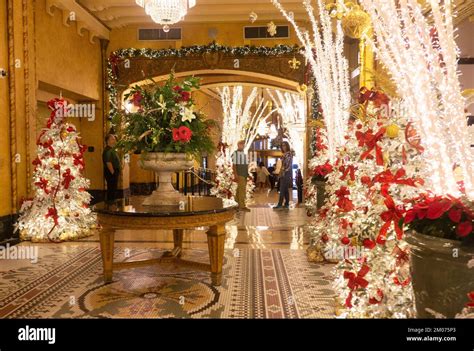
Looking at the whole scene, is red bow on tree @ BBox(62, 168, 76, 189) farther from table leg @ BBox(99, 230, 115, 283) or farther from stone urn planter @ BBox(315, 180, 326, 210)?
stone urn planter @ BBox(315, 180, 326, 210)

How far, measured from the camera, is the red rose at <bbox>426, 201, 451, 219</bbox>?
5.13 ft

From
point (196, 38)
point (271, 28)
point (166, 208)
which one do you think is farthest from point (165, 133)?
point (196, 38)

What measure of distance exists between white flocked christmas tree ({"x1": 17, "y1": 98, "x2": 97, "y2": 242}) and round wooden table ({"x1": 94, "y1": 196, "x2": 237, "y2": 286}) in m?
2.11

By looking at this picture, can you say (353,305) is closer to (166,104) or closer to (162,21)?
(166,104)

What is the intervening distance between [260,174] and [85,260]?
41.6 ft

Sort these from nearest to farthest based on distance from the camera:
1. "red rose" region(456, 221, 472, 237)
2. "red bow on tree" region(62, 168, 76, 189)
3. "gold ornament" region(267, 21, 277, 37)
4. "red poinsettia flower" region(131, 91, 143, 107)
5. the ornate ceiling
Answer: "red rose" region(456, 221, 472, 237) → "red poinsettia flower" region(131, 91, 143, 107) → "red bow on tree" region(62, 168, 76, 189) → the ornate ceiling → "gold ornament" region(267, 21, 277, 37)

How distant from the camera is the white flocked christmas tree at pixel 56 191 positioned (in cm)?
598

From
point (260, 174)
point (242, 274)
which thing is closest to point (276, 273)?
point (242, 274)

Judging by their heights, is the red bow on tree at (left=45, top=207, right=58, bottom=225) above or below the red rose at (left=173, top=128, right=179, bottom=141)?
below

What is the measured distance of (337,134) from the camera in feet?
17.4

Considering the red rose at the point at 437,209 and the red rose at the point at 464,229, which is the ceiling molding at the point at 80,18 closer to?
the red rose at the point at 437,209

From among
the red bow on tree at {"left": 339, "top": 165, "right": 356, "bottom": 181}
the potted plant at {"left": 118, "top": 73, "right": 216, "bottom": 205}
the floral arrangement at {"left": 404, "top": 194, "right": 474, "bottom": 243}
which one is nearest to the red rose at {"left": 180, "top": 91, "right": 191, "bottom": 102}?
the potted plant at {"left": 118, "top": 73, "right": 216, "bottom": 205}

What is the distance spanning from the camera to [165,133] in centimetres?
399

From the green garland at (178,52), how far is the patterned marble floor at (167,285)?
512 cm
